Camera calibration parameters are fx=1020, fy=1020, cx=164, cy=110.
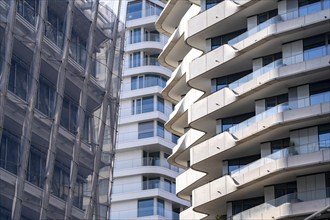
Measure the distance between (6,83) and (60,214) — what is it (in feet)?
30.9

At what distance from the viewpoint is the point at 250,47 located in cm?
5788

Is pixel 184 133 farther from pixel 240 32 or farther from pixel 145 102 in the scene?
pixel 145 102

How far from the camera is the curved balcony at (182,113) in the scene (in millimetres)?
65312

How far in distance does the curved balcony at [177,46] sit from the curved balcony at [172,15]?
3.42 feet

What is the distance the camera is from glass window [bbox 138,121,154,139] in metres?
90.8

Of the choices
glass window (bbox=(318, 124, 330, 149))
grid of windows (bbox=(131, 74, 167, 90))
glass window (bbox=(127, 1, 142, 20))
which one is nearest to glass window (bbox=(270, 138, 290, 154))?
glass window (bbox=(318, 124, 330, 149))

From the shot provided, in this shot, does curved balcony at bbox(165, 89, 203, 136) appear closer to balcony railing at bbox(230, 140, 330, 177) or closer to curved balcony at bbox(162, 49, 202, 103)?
curved balcony at bbox(162, 49, 202, 103)

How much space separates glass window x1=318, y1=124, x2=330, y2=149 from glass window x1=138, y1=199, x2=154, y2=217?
34.8 m

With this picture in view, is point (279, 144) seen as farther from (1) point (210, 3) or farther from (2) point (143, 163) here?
(2) point (143, 163)

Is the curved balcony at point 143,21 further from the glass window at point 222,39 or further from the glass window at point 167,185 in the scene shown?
the glass window at point 222,39

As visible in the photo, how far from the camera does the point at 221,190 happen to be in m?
58.5

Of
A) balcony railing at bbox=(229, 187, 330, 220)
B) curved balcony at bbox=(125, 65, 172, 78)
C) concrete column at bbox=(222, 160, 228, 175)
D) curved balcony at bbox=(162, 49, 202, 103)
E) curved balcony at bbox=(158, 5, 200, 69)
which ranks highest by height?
curved balcony at bbox=(125, 65, 172, 78)

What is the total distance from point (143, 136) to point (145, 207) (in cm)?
670

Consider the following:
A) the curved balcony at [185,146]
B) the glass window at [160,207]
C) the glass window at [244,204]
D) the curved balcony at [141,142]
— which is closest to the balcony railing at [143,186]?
the glass window at [160,207]
